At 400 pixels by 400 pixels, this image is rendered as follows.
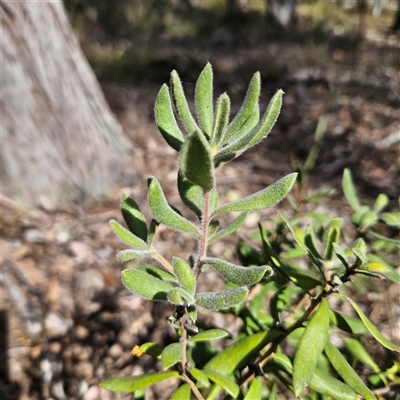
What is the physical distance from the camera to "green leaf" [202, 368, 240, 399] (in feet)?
2.36

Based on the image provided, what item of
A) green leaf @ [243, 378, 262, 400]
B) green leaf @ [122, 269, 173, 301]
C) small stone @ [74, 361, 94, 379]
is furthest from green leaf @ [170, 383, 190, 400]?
small stone @ [74, 361, 94, 379]

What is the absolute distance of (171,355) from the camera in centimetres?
64

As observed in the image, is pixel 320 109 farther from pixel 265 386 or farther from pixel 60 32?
pixel 265 386

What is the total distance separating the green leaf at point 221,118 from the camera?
560 mm

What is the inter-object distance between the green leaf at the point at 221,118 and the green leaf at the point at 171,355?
355 millimetres

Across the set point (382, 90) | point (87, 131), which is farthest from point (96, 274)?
point (382, 90)

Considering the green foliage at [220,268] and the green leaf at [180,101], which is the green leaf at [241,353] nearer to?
the green foliage at [220,268]

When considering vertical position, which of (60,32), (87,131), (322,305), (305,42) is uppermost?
(60,32)

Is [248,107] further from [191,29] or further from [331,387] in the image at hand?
Result: [191,29]

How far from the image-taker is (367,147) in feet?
9.75

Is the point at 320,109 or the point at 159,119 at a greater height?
the point at 159,119

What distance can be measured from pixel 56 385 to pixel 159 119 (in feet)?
4.12

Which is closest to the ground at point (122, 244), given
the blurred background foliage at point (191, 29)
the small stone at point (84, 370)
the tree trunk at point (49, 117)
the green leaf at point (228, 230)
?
the small stone at point (84, 370)

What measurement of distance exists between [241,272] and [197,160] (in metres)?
0.21
